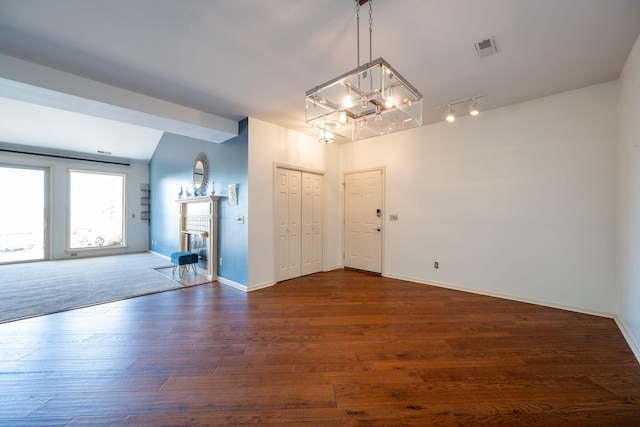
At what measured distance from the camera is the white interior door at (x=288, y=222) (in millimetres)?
4293

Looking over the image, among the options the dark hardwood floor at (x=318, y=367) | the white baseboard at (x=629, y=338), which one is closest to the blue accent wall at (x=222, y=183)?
the dark hardwood floor at (x=318, y=367)

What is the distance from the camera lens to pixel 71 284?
13.3 ft

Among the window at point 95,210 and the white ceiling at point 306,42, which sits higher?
the white ceiling at point 306,42

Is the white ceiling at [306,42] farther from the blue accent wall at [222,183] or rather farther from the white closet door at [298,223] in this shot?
the white closet door at [298,223]

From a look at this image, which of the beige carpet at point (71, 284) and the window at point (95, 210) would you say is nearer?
the beige carpet at point (71, 284)

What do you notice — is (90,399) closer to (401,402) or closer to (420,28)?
(401,402)

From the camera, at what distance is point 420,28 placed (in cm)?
198

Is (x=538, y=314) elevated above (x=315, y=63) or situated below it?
below

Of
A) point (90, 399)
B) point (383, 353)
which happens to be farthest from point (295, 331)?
point (90, 399)

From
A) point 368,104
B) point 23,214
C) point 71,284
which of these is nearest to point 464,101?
point 368,104

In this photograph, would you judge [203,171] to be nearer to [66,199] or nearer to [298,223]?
[298,223]

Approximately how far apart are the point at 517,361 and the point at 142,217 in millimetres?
9166

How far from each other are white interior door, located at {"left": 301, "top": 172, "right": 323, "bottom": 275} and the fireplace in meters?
1.61

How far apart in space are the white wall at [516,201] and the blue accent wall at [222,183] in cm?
265
